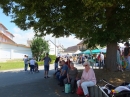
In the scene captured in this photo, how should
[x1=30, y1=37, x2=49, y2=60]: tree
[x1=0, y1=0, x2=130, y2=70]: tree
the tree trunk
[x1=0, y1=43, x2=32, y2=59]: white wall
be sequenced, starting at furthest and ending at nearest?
[x1=0, y1=43, x2=32, y2=59]: white wall < [x1=30, y1=37, x2=49, y2=60]: tree < the tree trunk < [x1=0, y1=0, x2=130, y2=70]: tree

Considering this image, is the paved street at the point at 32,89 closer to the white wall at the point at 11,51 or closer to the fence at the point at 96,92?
the fence at the point at 96,92

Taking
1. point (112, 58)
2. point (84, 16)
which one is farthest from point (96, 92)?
point (112, 58)

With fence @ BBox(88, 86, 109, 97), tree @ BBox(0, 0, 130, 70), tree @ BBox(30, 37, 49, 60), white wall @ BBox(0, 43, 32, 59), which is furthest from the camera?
white wall @ BBox(0, 43, 32, 59)

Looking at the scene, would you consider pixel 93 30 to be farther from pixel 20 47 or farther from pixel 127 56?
pixel 20 47

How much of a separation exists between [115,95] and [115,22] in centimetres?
529

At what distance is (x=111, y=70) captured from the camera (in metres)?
10.9

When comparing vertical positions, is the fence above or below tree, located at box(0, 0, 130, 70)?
below

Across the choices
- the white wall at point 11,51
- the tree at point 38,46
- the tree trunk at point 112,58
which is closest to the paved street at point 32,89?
the tree trunk at point 112,58

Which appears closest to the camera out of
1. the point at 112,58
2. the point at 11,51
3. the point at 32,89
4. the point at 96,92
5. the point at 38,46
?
the point at 96,92

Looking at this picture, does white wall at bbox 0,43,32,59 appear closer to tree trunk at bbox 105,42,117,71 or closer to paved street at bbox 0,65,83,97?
paved street at bbox 0,65,83,97

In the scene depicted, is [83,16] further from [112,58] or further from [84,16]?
[112,58]

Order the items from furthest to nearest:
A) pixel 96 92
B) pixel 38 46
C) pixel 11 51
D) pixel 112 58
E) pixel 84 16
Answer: pixel 11 51 < pixel 38 46 < pixel 112 58 < pixel 84 16 < pixel 96 92

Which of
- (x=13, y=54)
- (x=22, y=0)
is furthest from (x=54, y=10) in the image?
(x=13, y=54)

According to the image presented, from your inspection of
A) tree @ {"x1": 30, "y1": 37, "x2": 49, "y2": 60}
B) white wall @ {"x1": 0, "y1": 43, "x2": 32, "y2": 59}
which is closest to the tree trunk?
tree @ {"x1": 30, "y1": 37, "x2": 49, "y2": 60}
